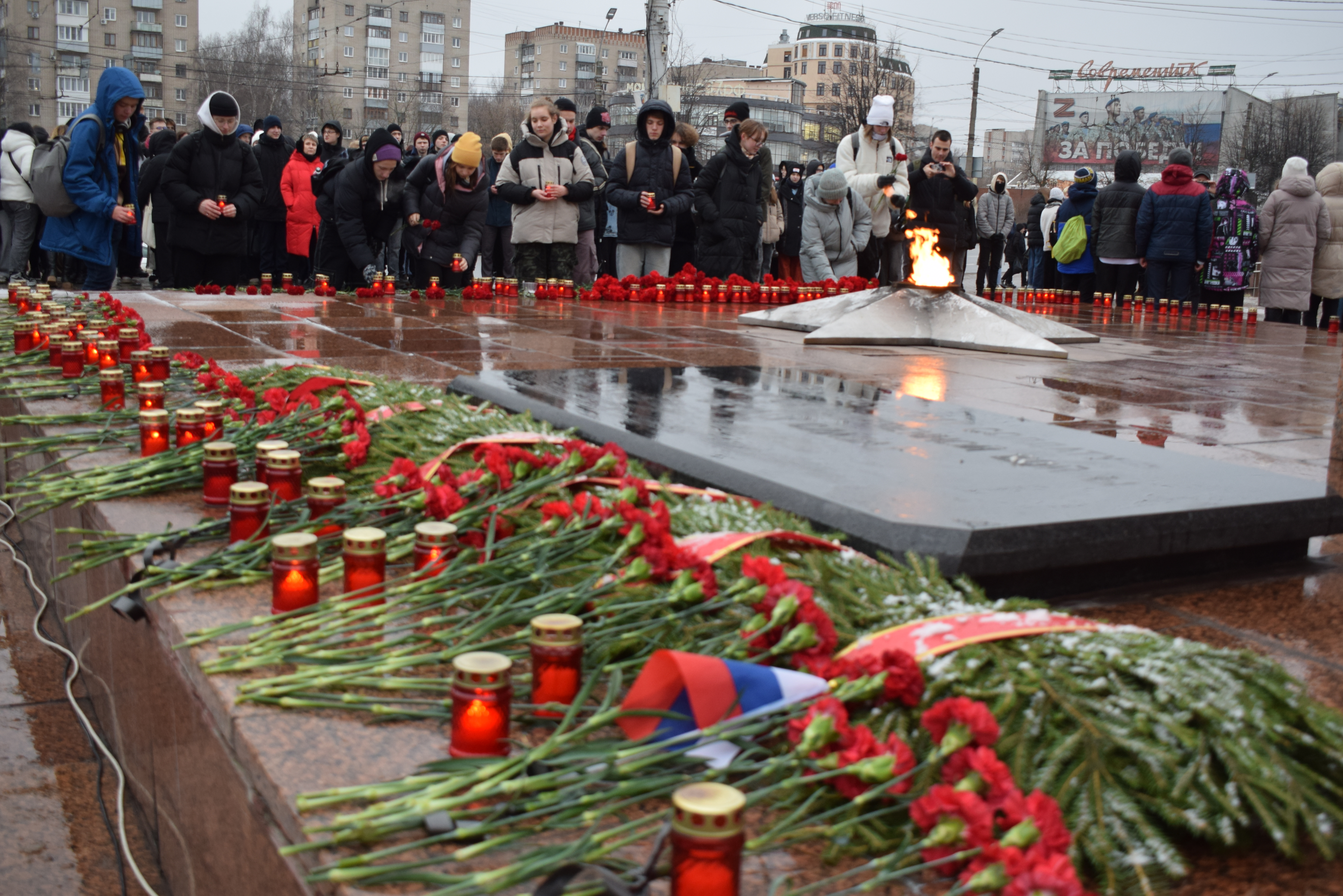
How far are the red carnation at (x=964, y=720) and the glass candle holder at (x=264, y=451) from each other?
146 cm

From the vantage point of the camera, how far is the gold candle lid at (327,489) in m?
2.06

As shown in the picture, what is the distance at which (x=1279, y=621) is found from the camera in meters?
2.05

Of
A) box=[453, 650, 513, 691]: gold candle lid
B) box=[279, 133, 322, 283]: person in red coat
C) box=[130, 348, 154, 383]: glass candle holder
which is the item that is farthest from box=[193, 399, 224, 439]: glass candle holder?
box=[279, 133, 322, 283]: person in red coat

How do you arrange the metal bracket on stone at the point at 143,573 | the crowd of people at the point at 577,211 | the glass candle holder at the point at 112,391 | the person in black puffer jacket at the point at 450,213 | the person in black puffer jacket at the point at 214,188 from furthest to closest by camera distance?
the person in black puffer jacket at the point at 450,213 → the crowd of people at the point at 577,211 → the person in black puffer jacket at the point at 214,188 → the glass candle holder at the point at 112,391 → the metal bracket on stone at the point at 143,573

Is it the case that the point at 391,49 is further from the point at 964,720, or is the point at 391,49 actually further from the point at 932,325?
the point at 964,720

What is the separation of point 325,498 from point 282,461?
20 centimetres

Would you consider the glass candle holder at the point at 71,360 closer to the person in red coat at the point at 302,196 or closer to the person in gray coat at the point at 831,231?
the person in gray coat at the point at 831,231

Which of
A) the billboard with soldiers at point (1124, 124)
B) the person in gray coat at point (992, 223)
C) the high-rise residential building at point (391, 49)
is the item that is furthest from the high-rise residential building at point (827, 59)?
the person in gray coat at point (992, 223)

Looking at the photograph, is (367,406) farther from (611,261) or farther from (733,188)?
(611,261)

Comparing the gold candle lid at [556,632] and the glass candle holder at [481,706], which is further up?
the gold candle lid at [556,632]

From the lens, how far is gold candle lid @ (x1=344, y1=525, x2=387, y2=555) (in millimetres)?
1729

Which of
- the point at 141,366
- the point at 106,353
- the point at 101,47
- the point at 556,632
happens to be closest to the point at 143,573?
the point at 556,632

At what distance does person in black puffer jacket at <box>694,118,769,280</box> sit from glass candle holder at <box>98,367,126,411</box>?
5.67 metres

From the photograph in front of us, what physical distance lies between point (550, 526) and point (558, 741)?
66 cm
